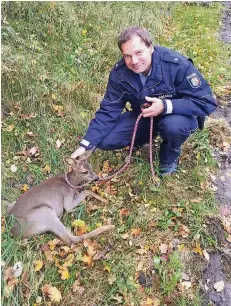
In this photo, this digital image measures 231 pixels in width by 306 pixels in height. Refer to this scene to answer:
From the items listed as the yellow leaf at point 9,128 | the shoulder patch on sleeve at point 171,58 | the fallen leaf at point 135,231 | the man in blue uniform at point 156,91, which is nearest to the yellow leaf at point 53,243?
the fallen leaf at point 135,231

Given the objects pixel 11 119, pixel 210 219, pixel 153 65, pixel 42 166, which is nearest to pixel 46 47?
pixel 11 119

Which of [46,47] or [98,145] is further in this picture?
[46,47]

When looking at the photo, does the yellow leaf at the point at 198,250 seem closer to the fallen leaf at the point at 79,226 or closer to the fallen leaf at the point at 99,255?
the fallen leaf at the point at 99,255

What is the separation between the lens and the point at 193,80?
3900 mm

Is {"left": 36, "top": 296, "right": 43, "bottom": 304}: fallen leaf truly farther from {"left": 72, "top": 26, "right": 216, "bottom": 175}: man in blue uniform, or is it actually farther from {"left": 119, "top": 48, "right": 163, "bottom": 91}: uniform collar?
{"left": 119, "top": 48, "right": 163, "bottom": 91}: uniform collar

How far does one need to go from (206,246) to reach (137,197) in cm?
95

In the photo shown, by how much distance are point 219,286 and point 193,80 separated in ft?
6.73

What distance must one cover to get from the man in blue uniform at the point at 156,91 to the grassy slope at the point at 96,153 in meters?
0.64

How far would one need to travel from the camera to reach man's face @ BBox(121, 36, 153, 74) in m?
3.59

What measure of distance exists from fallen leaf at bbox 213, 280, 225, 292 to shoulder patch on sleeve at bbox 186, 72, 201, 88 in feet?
6.44

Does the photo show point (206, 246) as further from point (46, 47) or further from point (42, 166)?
point (46, 47)

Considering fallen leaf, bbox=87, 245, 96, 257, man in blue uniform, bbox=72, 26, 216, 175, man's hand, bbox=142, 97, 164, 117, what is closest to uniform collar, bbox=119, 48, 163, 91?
man in blue uniform, bbox=72, 26, 216, 175

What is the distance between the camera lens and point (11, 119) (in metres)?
4.96

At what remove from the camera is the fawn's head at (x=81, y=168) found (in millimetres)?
4273
